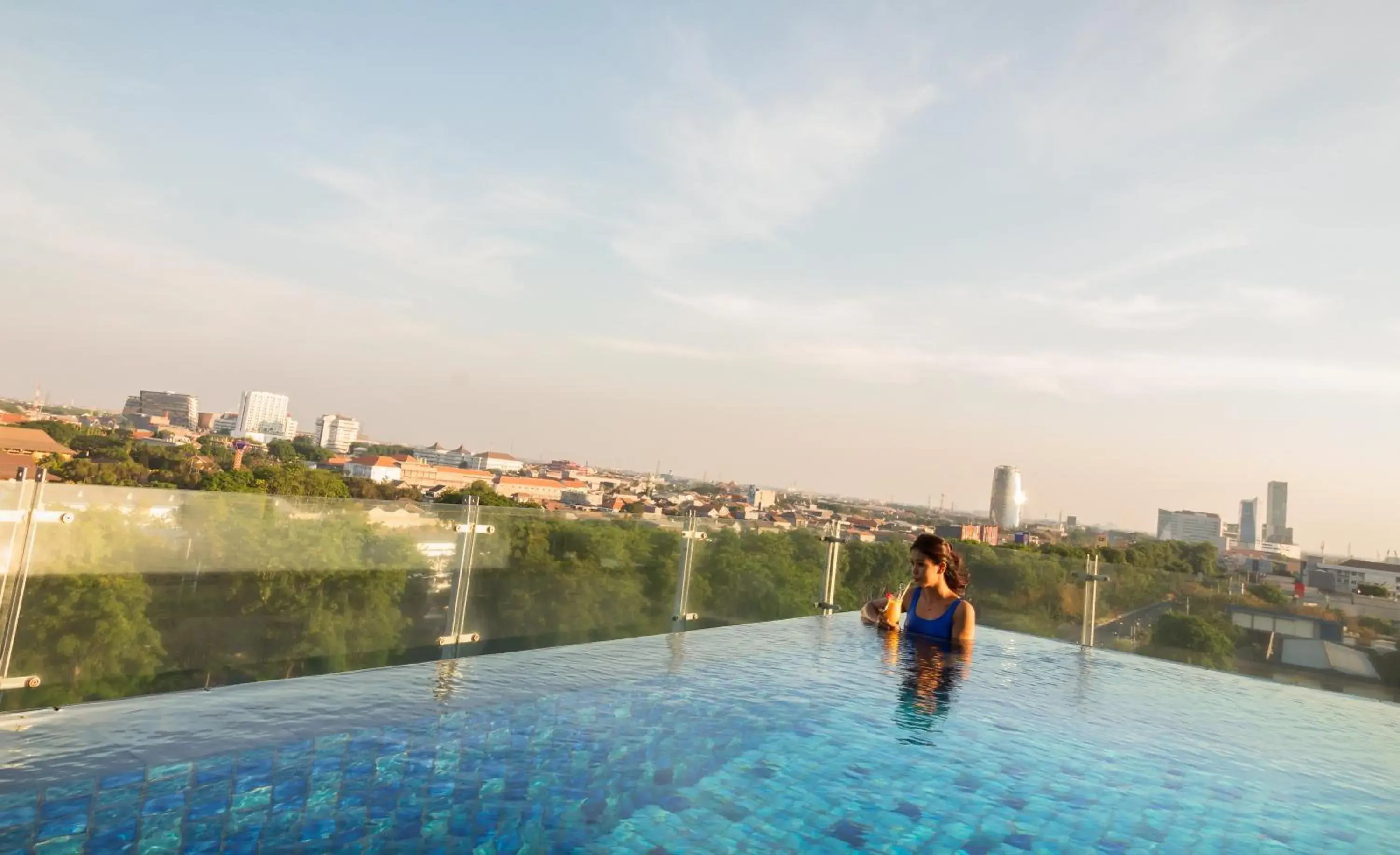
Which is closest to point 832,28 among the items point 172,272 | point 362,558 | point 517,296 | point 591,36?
point 591,36

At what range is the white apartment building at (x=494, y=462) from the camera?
136 meters

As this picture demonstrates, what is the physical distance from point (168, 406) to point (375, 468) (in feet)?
263

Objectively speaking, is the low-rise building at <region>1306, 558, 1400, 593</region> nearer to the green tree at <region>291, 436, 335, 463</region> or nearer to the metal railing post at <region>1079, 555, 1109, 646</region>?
the metal railing post at <region>1079, 555, 1109, 646</region>

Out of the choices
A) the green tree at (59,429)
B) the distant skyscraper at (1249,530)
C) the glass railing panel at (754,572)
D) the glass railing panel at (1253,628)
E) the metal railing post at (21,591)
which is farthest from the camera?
the distant skyscraper at (1249,530)

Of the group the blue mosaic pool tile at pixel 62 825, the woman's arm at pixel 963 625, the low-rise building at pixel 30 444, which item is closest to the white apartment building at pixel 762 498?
the low-rise building at pixel 30 444

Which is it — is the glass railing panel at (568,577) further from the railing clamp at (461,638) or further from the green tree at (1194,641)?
the green tree at (1194,641)

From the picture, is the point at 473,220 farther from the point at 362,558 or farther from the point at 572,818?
the point at 572,818

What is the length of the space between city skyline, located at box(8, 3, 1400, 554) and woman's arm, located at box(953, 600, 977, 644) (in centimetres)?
837

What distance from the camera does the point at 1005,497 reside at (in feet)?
269

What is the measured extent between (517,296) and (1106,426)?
26284 millimetres

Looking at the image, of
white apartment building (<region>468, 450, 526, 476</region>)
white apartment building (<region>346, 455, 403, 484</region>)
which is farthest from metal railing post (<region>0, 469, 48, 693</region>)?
white apartment building (<region>468, 450, 526, 476</region>)

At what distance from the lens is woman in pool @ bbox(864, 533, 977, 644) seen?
7242 millimetres

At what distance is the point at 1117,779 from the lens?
4312mm

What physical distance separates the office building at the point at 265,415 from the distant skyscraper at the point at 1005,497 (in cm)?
13535
